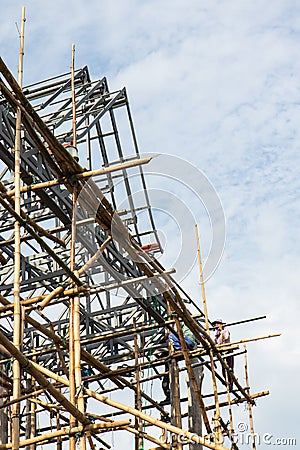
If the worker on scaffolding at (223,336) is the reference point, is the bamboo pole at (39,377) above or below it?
below

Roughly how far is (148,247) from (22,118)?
19.5ft

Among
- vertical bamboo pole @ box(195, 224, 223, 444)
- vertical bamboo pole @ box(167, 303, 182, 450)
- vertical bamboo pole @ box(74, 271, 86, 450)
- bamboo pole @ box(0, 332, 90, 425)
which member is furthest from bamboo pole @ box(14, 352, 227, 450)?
vertical bamboo pole @ box(167, 303, 182, 450)

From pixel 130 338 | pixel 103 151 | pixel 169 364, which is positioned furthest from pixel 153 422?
pixel 103 151

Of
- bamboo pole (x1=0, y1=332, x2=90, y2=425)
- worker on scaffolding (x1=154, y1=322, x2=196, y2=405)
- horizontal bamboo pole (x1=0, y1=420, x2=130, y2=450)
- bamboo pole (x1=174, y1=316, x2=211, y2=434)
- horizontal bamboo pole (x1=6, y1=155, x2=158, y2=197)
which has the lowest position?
horizontal bamboo pole (x1=0, y1=420, x2=130, y2=450)

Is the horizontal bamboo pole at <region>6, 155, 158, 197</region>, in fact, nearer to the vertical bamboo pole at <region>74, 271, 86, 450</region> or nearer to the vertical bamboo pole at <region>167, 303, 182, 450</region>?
the vertical bamboo pole at <region>74, 271, 86, 450</region>

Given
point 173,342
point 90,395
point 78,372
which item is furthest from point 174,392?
point 78,372

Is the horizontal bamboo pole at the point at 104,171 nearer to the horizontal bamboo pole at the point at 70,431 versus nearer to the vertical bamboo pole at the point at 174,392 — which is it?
the horizontal bamboo pole at the point at 70,431

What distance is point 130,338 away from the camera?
1725 cm

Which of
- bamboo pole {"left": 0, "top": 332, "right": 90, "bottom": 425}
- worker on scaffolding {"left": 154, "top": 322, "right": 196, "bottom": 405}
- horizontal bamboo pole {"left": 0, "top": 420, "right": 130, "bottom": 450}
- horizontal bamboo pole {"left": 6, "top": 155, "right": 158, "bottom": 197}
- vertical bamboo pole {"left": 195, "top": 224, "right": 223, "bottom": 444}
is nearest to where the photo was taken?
bamboo pole {"left": 0, "top": 332, "right": 90, "bottom": 425}

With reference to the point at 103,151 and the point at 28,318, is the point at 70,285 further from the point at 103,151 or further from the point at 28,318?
the point at 103,151

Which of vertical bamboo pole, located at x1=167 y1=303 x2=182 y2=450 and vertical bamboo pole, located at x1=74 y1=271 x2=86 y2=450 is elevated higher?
vertical bamboo pole, located at x1=167 y1=303 x2=182 y2=450

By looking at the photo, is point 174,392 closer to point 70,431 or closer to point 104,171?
point 104,171

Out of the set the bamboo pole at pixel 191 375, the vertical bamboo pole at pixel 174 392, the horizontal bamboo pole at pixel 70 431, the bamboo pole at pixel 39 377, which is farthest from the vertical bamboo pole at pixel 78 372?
the vertical bamboo pole at pixel 174 392

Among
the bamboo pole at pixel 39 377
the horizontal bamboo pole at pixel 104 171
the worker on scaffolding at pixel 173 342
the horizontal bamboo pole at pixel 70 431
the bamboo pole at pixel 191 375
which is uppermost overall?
the horizontal bamboo pole at pixel 104 171
